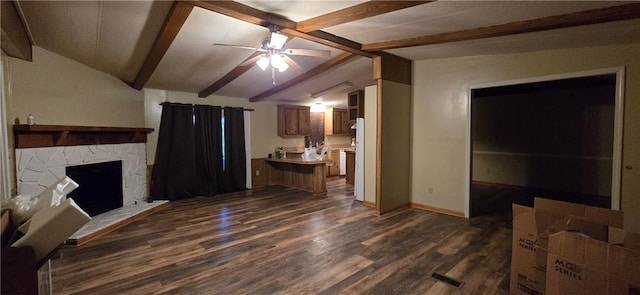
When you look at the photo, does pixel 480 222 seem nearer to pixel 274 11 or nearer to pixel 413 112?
pixel 413 112

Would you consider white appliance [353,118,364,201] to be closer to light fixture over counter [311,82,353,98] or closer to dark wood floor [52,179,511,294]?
dark wood floor [52,179,511,294]

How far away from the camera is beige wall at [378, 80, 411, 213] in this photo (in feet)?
14.0

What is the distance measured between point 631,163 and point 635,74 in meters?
0.98

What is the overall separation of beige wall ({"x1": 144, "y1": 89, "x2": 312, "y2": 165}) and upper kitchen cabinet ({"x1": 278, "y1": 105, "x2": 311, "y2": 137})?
0.16 meters

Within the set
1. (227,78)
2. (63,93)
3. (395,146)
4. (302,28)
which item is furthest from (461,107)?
(63,93)

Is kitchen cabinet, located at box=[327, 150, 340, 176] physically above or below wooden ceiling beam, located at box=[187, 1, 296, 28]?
below

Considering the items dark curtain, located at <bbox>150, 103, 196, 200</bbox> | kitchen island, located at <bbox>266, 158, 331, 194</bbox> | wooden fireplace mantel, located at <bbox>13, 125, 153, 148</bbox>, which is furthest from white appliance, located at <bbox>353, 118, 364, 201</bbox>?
wooden fireplace mantel, located at <bbox>13, 125, 153, 148</bbox>

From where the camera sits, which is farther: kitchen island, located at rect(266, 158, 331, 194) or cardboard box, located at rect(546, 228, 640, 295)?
kitchen island, located at rect(266, 158, 331, 194)

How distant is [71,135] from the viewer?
3678 mm

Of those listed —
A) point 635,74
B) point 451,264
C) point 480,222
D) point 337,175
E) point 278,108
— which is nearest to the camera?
point 451,264

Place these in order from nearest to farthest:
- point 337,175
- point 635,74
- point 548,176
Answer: point 635,74 < point 548,176 < point 337,175

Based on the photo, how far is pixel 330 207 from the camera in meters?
4.77

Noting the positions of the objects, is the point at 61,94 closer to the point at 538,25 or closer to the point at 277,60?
the point at 277,60

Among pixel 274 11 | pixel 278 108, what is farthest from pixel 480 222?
pixel 278 108
